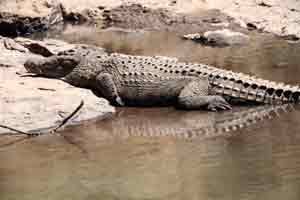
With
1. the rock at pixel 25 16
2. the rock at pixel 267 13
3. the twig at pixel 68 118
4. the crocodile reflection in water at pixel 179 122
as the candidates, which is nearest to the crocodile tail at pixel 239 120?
the crocodile reflection in water at pixel 179 122

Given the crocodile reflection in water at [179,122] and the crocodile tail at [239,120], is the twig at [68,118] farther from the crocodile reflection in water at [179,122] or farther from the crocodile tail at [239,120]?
the crocodile tail at [239,120]

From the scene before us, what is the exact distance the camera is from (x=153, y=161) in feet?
21.7

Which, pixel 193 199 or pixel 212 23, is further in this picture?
pixel 212 23

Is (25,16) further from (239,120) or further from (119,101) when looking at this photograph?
(239,120)

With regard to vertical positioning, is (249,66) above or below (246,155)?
below

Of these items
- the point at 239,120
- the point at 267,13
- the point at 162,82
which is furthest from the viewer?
the point at 267,13

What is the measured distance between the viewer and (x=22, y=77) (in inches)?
360

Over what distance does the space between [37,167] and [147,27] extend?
26.1 feet

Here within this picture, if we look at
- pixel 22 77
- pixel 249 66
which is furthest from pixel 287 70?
pixel 22 77

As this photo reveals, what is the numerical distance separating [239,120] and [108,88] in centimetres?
168

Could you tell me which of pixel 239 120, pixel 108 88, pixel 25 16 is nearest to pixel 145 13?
pixel 25 16

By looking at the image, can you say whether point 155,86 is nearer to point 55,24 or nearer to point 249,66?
point 249,66

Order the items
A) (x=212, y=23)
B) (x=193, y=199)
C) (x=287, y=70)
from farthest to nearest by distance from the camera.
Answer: (x=212, y=23), (x=287, y=70), (x=193, y=199)

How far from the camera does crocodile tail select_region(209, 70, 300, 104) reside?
27.6 feet
